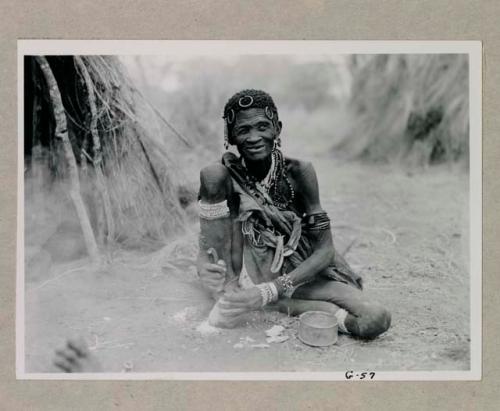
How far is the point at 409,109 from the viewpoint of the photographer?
4234mm

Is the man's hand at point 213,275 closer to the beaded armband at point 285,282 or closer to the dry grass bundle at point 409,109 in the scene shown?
the beaded armband at point 285,282

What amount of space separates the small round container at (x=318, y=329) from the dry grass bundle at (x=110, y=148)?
1.21 metres

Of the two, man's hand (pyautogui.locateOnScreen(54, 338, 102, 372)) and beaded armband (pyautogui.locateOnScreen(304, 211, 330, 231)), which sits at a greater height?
beaded armband (pyautogui.locateOnScreen(304, 211, 330, 231))

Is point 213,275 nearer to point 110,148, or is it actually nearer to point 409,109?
point 110,148

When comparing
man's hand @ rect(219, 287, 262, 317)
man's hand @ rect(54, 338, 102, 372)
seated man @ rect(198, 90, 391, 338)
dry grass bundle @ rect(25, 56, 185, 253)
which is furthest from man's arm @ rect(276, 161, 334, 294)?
man's hand @ rect(54, 338, 102, 372)

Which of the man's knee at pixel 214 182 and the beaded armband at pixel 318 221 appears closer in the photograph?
the man's knee at pixel 214 182

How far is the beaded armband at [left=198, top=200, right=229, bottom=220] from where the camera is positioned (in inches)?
119

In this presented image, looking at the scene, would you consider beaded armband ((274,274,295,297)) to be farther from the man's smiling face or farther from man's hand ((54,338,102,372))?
man's hand ((54,338,102,372))

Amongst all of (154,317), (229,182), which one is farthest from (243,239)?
(154,317)

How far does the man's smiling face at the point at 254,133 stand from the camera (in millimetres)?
2943

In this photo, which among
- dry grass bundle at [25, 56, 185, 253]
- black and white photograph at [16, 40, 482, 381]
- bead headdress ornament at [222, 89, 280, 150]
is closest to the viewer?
bead headdress ornament at [222, 89, 280, 150]

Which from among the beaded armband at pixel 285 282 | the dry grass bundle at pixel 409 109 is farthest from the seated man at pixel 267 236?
the dry grass bundle at pixel 409 109

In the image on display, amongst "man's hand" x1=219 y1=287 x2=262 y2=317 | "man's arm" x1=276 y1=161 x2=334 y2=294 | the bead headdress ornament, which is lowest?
"man's hand" x1=219 y1=287 x2=262 y2=317
